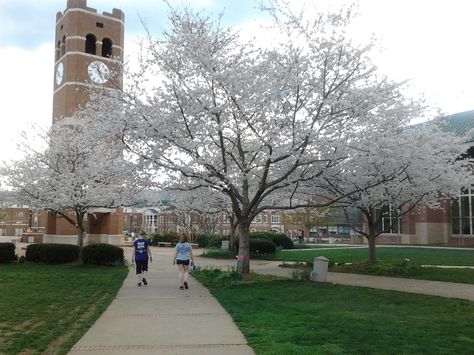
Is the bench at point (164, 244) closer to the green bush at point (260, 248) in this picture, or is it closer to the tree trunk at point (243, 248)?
the green bush at point (260, 248)

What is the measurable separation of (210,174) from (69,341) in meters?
7.90

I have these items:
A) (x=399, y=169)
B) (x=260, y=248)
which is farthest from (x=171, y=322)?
(x=260, y=248)

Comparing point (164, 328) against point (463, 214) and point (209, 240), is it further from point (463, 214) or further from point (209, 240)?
point (209, 240)

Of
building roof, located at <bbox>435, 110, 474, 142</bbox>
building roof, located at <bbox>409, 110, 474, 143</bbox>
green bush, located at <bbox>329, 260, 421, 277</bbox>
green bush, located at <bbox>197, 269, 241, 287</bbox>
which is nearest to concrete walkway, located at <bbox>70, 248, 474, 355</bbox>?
green bush, located at <bbox>197, 269, 241, 287</bbox>

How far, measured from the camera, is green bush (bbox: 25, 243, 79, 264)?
72.1 ft

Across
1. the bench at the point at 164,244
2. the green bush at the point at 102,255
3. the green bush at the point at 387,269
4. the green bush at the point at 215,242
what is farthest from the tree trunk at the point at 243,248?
→ the bench at the point at 164,244

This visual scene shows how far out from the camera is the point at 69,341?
22.3 ft

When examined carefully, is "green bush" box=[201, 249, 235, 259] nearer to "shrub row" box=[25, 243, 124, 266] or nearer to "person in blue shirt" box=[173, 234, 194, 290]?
"shrub row" box=[25, 243, 124, 266]

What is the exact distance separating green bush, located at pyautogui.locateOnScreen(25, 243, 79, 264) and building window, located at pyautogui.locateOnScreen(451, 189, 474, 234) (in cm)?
2804

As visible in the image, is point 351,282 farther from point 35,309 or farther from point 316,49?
point 35,309

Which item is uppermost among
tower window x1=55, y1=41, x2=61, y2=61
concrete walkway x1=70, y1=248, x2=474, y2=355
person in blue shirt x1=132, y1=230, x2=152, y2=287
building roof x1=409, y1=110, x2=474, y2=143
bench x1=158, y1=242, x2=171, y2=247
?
tower window x1=55, y1=41, x2=61, y2=61

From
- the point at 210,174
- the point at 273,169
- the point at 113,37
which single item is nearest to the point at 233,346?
the point at 210,174

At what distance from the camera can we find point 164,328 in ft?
25.0

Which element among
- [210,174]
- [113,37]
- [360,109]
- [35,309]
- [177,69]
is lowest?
[35,309]
